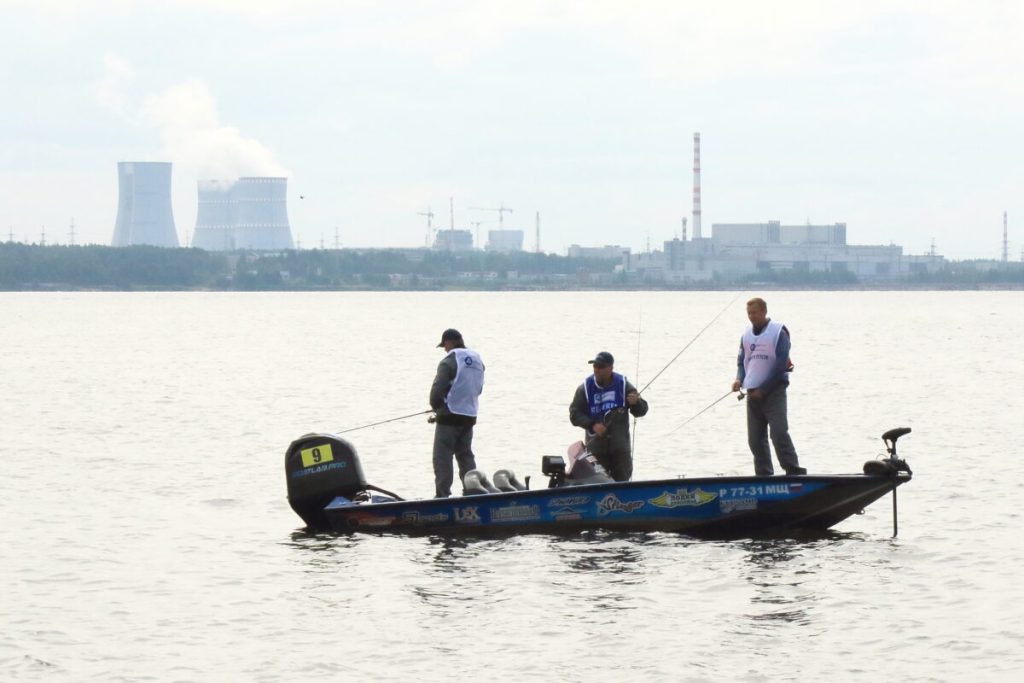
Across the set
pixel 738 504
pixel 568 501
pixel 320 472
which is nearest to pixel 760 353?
pixel 738 504

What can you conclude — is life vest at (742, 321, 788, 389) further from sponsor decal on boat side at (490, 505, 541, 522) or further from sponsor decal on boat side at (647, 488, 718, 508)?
sponsor decal on boat side at (490, 505, 541, 522)

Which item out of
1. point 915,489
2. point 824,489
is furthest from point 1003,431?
point 824,489

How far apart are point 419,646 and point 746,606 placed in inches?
112

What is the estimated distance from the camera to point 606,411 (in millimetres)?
17062

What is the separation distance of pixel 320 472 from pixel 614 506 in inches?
119

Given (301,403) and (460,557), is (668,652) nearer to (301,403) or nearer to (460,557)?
(460,557)

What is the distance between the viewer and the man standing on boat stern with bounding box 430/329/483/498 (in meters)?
17.5

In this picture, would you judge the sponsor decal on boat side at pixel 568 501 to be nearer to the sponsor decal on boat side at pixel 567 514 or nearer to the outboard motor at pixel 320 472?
the sponsor decal on boat side at pixel 567 514

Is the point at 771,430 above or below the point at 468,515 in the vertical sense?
above

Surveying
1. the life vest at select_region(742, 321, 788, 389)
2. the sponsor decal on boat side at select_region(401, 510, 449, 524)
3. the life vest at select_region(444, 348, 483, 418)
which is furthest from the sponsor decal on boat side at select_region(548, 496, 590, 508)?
the life vest at select_region(742, 321, 788, 389)

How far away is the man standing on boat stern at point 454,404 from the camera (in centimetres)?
1747

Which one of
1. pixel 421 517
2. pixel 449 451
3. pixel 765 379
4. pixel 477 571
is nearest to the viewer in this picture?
pixel 477 571

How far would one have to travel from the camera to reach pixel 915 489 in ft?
73.4

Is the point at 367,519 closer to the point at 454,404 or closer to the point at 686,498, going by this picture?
the point at 454,404
